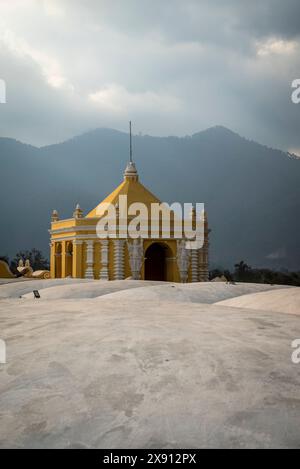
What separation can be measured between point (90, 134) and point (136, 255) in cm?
14414

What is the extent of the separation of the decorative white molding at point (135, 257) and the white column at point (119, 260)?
0.50 m

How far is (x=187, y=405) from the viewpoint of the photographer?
3572mm

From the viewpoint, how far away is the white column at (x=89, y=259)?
26.8 meters

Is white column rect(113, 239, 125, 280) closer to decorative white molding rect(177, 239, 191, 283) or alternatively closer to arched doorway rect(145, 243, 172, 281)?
decorative white molding rect(177, 239, 191, 283)

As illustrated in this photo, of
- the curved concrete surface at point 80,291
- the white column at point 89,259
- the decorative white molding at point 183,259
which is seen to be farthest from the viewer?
the decorative white molding at point 183,259

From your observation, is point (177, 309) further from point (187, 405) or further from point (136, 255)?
point (136, 255)

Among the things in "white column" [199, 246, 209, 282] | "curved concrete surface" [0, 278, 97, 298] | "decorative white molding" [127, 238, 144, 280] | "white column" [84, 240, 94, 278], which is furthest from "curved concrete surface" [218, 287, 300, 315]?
"white column" [199, 246, 209, 282]

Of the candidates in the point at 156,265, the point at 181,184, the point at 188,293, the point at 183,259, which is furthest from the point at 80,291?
the point at 181,184

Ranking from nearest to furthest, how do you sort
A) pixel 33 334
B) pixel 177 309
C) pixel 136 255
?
pixel 33 334 < pixel 177 309 < pixel 136 255

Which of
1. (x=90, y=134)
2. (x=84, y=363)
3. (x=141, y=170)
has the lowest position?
(x=84, y=363)

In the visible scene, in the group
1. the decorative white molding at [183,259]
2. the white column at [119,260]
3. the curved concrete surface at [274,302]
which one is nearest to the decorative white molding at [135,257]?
the white column at [119,260]

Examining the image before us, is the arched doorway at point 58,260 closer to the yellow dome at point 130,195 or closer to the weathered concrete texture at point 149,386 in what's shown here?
the yellow dome at point 130,195

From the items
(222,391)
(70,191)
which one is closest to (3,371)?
(222,391)
